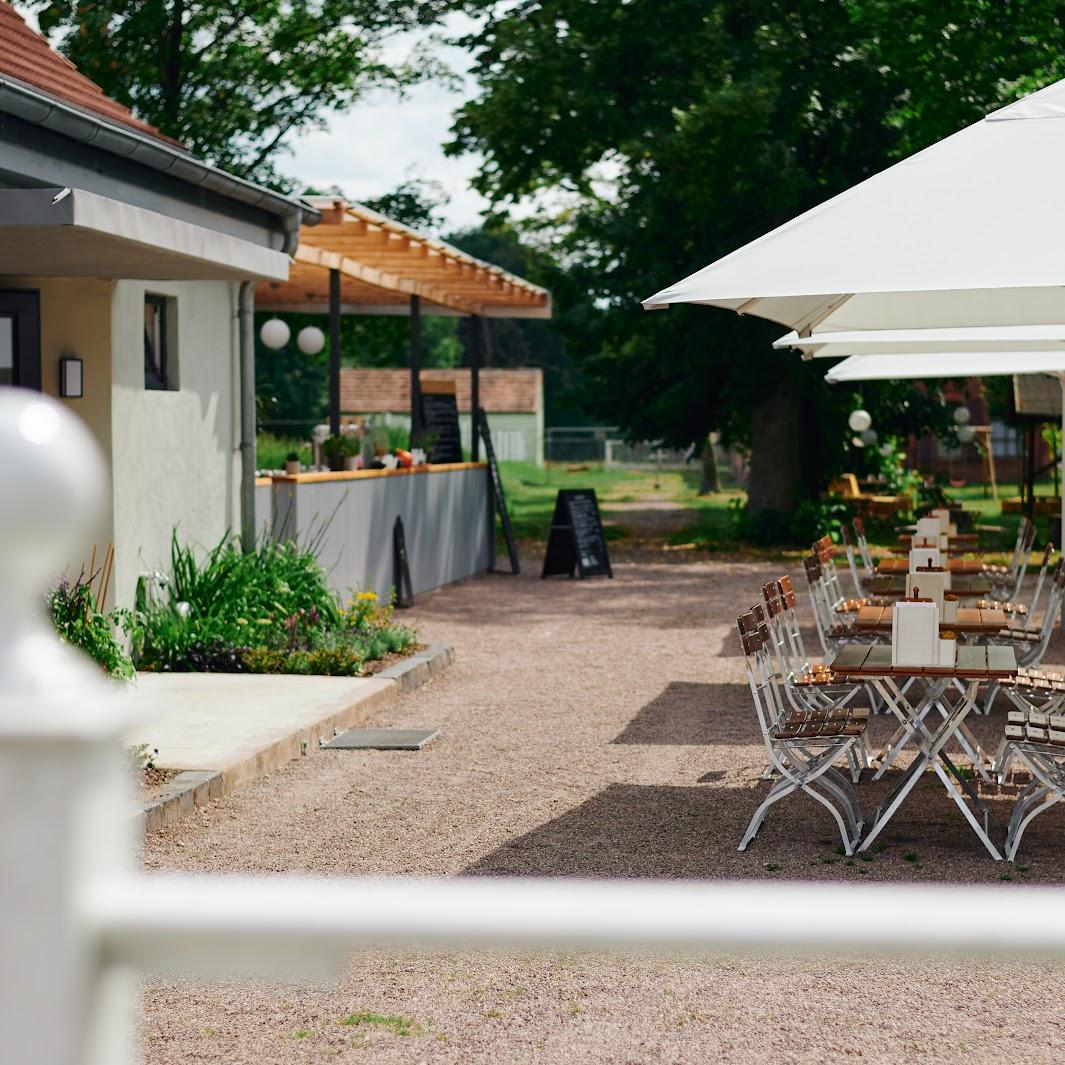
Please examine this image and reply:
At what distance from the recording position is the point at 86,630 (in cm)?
738

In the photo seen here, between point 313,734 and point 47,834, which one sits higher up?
point 47,834

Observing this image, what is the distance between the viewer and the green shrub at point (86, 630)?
289 inches

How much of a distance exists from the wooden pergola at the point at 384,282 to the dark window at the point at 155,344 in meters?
2.01

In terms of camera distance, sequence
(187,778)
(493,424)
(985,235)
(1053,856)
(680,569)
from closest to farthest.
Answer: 1. (985,235)
2. (1053,856)
3. (187,778)
4. (680,569)
5. (493,424)

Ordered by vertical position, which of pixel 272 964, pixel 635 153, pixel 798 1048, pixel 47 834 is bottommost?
pixel 798 1048

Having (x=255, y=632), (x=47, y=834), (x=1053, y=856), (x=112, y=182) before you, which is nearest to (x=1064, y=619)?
(x=255, y=632)

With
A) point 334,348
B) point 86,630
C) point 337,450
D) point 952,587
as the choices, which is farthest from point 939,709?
point 334,348

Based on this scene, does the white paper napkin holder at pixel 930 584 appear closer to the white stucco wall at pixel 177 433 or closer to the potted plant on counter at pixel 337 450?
the white stucco wall at pixel 177 433

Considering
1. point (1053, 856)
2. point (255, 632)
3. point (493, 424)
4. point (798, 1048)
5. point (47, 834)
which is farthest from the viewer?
point (493, 424)

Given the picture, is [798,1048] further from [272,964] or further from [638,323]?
[638,323]

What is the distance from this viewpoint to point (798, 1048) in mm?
4191

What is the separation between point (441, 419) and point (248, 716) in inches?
398

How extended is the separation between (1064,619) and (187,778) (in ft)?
28.0

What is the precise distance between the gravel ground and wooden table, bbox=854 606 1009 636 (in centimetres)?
77
